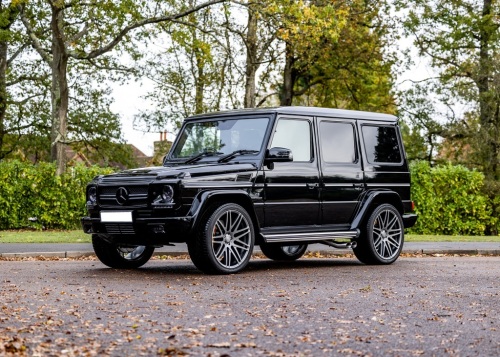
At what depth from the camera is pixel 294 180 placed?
12.9m

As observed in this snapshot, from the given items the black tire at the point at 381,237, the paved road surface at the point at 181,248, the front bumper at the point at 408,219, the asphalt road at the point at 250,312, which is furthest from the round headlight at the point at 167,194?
the front bumper at the point at 408,219

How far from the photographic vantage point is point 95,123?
1587 inches

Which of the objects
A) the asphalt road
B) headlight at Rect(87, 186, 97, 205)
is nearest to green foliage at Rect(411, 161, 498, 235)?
the asphalt road

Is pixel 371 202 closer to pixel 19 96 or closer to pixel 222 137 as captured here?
pixel 222 137

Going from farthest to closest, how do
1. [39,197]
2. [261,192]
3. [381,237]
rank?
1. [39,197]
2. [381,237]
3. [261,192]

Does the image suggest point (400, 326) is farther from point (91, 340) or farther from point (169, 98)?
point (169, 98)

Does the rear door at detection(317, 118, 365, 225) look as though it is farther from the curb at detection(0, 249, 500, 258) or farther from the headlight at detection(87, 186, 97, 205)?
the headlight at detection(87, 186, 97, 205)

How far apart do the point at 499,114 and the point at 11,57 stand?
20.8 meters

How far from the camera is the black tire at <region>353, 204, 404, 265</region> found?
14000mm

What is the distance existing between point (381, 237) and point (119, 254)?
13.0 feet

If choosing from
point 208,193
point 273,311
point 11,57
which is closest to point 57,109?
point 11,57

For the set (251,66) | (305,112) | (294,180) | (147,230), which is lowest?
(147,230)

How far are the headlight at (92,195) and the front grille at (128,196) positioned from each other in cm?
18

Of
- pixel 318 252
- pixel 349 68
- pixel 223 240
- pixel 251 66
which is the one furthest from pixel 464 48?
pixel 223 240
